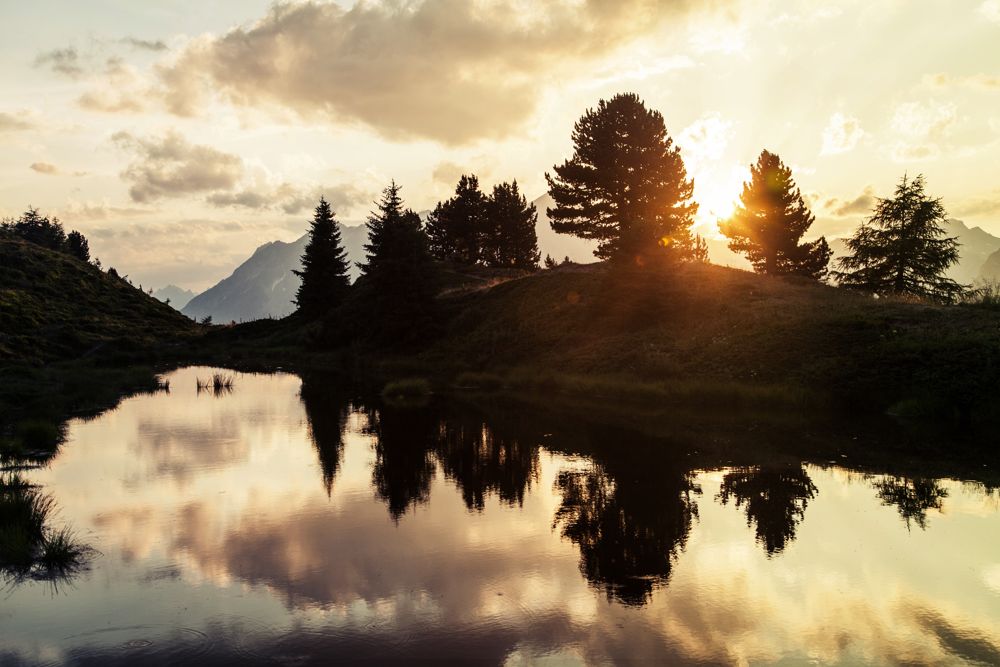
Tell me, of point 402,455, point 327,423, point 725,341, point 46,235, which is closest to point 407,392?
point 327,423

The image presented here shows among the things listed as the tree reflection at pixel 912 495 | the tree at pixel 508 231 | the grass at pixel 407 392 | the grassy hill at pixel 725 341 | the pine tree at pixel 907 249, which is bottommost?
the tree reflection at pixel 912 495

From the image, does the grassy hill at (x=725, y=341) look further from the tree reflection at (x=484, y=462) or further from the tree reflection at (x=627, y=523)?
the tree reflection at (x=627, y=523)

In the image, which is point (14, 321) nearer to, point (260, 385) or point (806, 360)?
point (260, 385)

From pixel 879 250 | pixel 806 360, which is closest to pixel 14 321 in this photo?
pixel 806 360

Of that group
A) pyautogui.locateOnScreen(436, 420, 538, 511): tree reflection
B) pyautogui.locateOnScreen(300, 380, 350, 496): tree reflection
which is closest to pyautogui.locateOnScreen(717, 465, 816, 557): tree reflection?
pyautogui.locateOnScreen(436, 420, 538, 511): tree reflection

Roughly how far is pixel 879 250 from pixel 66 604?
52.8m

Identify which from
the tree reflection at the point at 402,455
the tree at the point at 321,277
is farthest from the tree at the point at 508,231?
the tree reflection at the point at 402,455

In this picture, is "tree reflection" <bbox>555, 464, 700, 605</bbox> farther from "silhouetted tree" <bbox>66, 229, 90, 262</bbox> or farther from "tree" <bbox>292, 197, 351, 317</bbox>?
"silhouetted tree" <bbox>66, 229, 90, 262</bbox>

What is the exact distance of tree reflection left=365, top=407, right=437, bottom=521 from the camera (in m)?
14.9

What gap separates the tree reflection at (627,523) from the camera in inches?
388

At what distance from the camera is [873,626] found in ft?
27.2

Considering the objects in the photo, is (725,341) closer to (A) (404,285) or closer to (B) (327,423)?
(B) (327,423)

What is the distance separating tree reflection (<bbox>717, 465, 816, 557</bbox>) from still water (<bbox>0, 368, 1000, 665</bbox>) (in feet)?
0.21

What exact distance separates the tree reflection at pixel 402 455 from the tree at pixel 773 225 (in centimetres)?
4412
